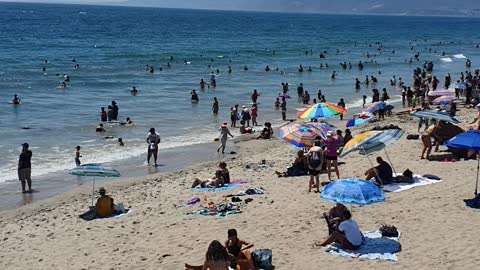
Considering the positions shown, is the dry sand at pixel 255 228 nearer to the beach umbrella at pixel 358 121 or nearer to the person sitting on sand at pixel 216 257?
the person sitting on sand at pixel 216 257

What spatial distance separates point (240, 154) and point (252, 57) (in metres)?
45.9

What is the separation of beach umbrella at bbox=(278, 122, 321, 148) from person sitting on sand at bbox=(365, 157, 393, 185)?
6.76 feet

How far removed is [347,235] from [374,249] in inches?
18.6

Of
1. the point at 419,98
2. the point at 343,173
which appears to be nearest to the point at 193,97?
the point at 419,98

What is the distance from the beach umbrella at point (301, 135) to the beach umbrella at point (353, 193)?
16.8 feet

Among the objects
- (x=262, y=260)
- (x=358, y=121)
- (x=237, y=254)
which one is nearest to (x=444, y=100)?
(x=358, y=121)

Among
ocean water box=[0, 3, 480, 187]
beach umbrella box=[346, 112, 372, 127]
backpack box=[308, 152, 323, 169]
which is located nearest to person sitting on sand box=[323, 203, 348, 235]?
backpack box=[308, 152, 323, 169]

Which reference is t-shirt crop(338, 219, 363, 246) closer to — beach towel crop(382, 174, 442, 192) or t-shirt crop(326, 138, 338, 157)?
beach towel crop(382, 174, 442, 192)

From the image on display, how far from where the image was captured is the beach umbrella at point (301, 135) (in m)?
15.4

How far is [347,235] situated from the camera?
32.8 ft

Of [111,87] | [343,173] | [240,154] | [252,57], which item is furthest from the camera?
[252,57]

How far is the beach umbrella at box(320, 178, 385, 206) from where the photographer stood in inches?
391

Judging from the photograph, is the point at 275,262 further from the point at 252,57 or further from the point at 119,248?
the point at 252,57

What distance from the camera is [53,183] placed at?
58.0 ft
